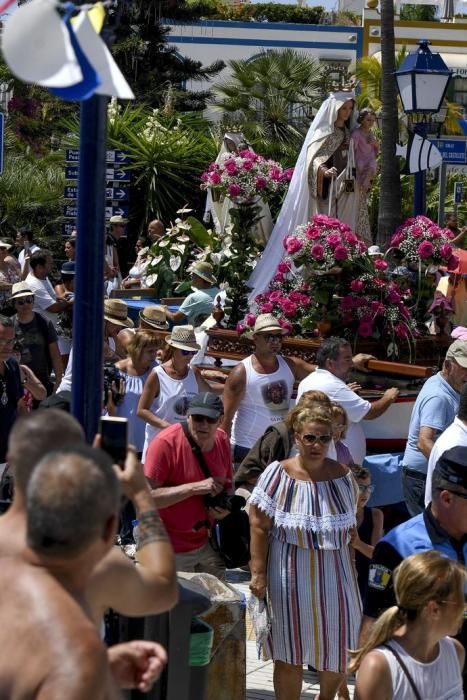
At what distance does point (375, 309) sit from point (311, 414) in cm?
411

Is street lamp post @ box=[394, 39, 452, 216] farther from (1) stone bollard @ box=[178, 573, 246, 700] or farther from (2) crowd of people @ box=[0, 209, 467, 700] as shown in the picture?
(1) stone bollard @ box=[178, 573, 246, 700]

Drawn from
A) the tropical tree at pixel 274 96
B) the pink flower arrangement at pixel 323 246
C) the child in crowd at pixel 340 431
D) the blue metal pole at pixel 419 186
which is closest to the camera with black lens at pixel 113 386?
the child in crowd at pixel 340 431

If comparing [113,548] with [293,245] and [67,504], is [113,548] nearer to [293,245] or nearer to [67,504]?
[67,504]

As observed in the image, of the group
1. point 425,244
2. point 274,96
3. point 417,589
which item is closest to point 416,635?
point 417,589

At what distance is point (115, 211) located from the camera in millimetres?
18609

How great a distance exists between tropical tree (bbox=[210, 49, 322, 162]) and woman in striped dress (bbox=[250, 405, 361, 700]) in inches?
1153

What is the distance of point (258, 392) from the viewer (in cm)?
822

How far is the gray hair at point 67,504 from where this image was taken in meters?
2.56

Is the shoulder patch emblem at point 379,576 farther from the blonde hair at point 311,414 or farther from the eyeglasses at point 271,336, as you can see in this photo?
the eyeglasses at point 271,336

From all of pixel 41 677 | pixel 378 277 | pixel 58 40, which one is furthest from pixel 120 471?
A: pixel 378 277

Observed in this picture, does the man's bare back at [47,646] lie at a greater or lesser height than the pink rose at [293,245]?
lesser

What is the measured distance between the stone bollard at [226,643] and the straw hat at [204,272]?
245 inches

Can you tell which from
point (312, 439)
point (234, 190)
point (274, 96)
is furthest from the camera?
point (274, 96)

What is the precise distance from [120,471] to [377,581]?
1624 millimetres
